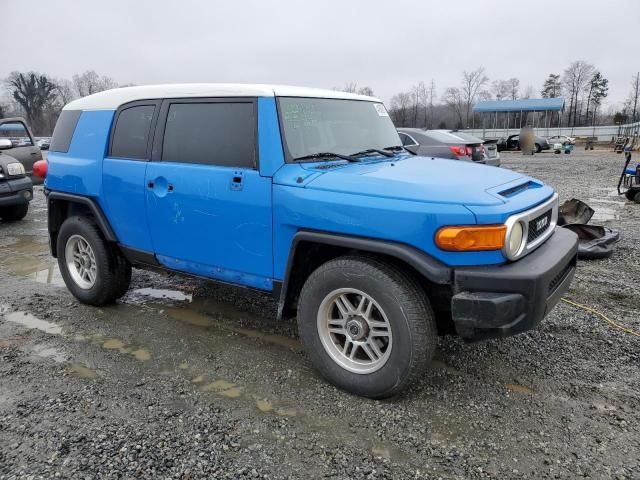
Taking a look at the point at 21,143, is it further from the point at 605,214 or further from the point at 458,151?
the point at 605,214

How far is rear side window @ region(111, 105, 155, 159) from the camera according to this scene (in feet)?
13.3

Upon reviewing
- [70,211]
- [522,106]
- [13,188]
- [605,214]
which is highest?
[522,106]

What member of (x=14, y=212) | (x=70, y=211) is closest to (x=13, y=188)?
(x=14, y=212)

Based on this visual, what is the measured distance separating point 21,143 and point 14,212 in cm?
195

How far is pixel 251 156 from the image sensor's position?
3400 mm

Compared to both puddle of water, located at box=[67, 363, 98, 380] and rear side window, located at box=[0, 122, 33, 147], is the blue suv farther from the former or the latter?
rear side window, located at box=[0, 122, 33, 147]

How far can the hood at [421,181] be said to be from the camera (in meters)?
2.79

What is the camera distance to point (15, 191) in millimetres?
8617

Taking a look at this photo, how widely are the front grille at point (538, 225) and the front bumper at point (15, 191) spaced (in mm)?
8706

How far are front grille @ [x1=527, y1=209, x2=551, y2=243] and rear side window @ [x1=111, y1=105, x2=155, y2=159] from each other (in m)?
2.99

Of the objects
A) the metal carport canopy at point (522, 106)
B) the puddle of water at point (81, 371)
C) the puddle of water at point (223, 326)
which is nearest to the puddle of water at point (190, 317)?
the puddle of water at point (223, 326)

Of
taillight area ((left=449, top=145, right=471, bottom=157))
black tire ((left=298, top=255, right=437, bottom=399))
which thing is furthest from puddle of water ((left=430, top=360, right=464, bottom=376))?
taillight area ((left=449, top=145, right=471, bottom=157))

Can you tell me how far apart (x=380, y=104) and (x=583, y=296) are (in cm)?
277

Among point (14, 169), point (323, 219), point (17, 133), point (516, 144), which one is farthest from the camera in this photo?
point (516, 144)
